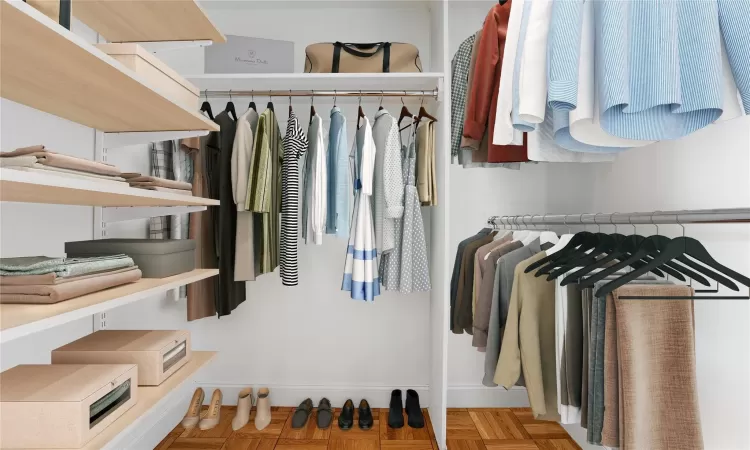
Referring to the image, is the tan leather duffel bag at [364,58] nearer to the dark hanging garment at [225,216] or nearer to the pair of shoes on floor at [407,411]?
the dark hanging garment at [225,216]

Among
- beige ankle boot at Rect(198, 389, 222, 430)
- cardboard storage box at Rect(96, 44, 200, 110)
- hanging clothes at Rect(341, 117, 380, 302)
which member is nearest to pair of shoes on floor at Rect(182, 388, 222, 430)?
beige ankle boot at Rect(198, 389, 222, 430)

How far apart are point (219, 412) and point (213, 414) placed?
56 millimetres

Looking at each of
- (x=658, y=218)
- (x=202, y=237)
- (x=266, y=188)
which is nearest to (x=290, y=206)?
(x=266, y=188)

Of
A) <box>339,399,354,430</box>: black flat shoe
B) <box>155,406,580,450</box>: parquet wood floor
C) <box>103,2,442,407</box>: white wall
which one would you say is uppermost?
<box>103,2,442,407</box>: white wall

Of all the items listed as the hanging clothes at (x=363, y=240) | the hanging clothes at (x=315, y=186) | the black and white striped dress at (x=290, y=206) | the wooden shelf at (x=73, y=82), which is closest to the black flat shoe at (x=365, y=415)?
the hanging clothes at (x=363, y=240)

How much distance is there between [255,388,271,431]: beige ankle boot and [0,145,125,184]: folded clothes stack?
1.63 metres

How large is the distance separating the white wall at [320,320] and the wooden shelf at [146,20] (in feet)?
2.53

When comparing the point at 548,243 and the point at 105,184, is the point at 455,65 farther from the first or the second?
the point at 105,184

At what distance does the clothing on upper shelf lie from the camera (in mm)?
2047

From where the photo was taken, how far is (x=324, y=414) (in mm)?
2277

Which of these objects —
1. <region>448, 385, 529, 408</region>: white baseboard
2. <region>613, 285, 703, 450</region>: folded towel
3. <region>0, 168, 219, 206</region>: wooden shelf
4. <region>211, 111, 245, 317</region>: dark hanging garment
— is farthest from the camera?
<region>448, 385, 529, 408</region>: white baseboard

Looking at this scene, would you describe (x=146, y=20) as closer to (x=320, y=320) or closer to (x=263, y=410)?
(x=320, y=320)

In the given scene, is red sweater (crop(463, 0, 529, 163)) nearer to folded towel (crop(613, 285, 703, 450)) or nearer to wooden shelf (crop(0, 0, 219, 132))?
folded towel (crop(613, 285, 703, 450))

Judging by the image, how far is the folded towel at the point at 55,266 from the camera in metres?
1.01
